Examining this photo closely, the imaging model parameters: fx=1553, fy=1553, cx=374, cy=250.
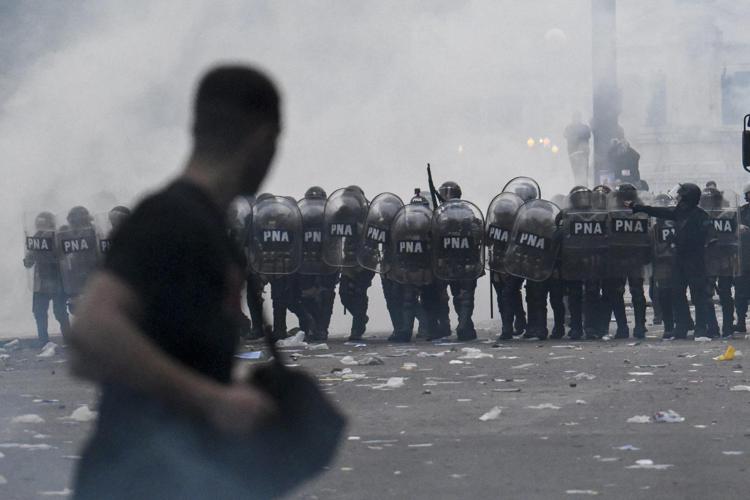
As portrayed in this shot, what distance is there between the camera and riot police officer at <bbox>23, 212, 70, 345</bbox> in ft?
51.0

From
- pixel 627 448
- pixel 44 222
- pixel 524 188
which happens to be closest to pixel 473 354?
pixel 524 188

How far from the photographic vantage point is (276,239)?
1491cm

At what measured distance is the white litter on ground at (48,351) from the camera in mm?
14038

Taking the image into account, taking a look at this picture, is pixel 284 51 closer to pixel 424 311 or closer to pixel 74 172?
pixel 74 172

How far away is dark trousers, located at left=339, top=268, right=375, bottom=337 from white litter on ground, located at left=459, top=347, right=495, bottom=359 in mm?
2008

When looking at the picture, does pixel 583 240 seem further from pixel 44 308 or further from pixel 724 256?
pixel 44 308

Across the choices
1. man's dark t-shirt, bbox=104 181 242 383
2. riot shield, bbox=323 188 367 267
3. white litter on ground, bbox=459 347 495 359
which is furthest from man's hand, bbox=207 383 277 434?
riot shield, bbox=323 188 367 267

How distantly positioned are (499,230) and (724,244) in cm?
213

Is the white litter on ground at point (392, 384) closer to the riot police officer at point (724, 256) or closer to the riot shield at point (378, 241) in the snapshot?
the riot shield at point (378, 241)

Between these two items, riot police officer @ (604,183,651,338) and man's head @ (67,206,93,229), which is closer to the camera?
riot police officer @ (604,183,651,338)

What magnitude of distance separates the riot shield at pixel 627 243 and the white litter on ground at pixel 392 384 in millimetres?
4602

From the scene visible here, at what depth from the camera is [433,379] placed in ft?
34.6

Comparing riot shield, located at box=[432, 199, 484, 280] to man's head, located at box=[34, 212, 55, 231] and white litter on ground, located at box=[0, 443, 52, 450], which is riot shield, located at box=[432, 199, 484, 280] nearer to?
man's head, located at box=[34, 212, 55, 231]

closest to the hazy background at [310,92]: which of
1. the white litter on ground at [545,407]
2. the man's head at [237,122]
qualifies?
the white litter on ground at [545,407]
